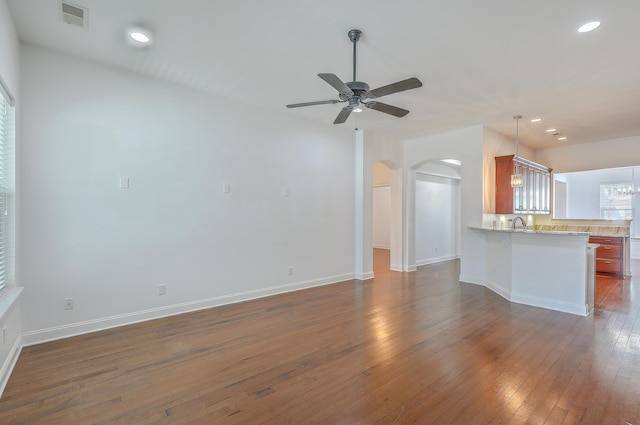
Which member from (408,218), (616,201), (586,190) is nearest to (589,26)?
(408,218)

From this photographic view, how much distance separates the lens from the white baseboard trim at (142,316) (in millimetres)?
3160

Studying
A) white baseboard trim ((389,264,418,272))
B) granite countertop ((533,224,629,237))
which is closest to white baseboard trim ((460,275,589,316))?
white baseboard trim ((389,264,418,272))

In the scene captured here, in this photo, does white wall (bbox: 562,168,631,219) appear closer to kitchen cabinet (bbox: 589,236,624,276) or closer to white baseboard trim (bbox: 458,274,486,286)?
kitchen cabinet (bbox: 589,236,624,276)

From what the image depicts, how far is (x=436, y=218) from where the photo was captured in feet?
27.4

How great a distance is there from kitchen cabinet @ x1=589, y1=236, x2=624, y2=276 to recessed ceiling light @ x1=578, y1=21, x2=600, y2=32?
541cm

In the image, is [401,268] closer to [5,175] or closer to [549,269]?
[549,269]

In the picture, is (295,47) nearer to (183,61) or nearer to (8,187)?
(183,61)

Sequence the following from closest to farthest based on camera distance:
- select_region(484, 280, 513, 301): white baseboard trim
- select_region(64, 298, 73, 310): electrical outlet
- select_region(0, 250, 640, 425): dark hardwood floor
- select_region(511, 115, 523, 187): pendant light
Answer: select_region(0, 250, 640, 425): dark hardwood floor → select_region(64, 298, 73, 310): electrical outlet → select_region(484, 280, 513, 301): white baseboard trim → select_region(511, 115, 523, 187): pendant light

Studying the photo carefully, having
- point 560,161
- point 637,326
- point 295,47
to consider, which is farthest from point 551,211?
point 295,47

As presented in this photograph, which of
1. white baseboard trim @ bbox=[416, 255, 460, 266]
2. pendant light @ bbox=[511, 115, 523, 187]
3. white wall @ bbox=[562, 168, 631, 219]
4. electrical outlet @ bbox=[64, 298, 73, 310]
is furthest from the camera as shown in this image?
white wall @ bbox=[562, 168, 631, 219]

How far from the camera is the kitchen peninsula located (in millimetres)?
4016

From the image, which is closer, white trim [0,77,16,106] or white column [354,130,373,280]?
white trim [0,77,16,106]

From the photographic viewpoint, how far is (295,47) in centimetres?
308

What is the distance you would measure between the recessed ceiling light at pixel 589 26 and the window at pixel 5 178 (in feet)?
16.3
